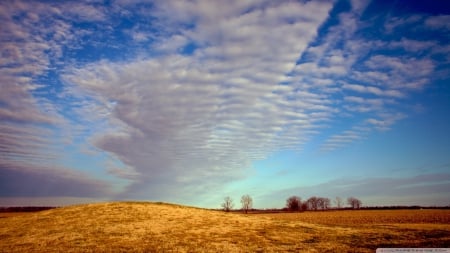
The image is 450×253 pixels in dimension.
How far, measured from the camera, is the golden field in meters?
27.8

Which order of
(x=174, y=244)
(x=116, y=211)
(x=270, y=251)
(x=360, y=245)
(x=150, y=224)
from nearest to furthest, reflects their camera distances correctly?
(x=270, y=251), (x=360, y=245), (x=174, y=244), (x=150, y=224), (x=116, y=211)

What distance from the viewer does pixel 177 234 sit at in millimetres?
34500

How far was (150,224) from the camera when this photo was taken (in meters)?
40.2

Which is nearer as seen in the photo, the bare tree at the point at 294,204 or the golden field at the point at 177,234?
the golden field at the point at 177,234

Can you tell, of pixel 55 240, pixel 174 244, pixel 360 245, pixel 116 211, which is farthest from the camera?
pixel 116 211

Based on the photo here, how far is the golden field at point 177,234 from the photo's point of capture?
91.1 ft

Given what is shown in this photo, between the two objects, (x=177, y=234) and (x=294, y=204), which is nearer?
(x=177, y=234)

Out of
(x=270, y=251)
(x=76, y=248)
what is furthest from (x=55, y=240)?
(x=270, y=251)

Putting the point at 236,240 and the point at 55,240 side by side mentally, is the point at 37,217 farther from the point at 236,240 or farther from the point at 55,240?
the point at 236,240

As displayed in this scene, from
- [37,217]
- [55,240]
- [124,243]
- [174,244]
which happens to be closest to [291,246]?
[174,244]

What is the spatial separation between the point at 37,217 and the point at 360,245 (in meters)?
46.5

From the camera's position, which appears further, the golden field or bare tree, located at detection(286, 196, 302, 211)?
bare tree, located at detection(286, 196, 302, 211)

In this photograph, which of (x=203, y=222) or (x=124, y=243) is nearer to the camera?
(x=124, y=243)

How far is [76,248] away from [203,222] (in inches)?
700
